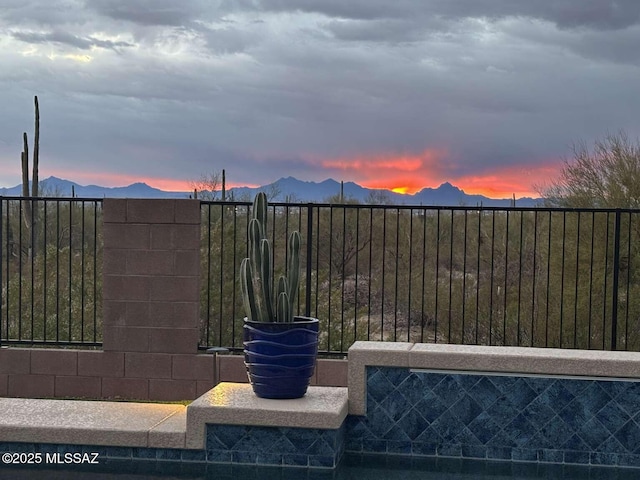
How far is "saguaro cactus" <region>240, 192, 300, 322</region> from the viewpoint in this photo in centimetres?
604

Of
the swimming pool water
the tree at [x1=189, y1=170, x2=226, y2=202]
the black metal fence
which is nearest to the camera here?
the swimming pool water

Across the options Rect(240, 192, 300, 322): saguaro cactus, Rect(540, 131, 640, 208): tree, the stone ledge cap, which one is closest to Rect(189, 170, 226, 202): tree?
Rect(540, 131, 640, 208): tree

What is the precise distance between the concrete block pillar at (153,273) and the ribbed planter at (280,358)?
2.16 m

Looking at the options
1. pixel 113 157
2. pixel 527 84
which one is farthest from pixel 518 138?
pixel 113 157

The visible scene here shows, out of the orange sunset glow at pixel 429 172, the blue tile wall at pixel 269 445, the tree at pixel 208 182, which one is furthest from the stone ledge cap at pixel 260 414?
the tree at pixel 208 182

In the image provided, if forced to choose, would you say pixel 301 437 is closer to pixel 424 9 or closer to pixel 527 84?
pixel 424 9

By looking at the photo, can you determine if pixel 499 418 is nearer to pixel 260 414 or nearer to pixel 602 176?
pixel 260 414

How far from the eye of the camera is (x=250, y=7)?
16.6 m

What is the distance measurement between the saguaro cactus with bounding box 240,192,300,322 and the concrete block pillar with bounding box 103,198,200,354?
71.1 inches

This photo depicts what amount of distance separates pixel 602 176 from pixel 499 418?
8.56 m

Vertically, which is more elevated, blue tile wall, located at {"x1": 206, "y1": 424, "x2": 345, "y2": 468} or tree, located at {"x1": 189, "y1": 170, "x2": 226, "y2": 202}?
tree, located at {"x1": 189, "y1": 170, "x2": 226, "y2": 202}

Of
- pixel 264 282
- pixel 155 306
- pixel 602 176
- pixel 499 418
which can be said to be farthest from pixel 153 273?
pixel 602 176

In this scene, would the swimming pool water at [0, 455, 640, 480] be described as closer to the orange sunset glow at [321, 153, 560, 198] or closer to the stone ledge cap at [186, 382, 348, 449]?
the stone ledge cap at [186, 382, 348, 449]

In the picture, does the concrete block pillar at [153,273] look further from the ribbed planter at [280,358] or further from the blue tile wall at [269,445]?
the blue tile wall at [269,445]
